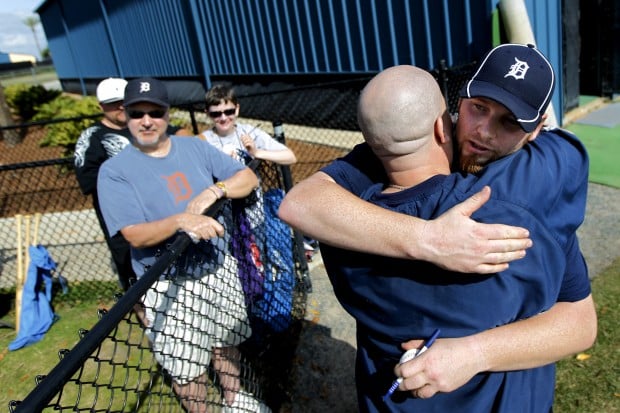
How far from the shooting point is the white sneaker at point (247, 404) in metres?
2.67

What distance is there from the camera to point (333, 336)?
3.37m

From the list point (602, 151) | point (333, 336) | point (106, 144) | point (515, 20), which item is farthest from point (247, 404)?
point (602, 151)

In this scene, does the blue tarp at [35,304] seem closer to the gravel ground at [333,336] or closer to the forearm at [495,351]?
the gravel ground at [333,336]

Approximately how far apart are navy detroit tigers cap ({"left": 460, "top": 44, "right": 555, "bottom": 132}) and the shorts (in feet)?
5.30

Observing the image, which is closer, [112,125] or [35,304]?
[112,125]

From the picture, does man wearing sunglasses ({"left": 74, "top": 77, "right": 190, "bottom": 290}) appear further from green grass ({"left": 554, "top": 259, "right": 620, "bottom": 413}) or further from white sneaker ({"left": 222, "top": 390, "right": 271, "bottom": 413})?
green grass ({"left": 554, "top": 259, "right": 620, "bottom": 413})

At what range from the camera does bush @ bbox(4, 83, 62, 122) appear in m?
18.9

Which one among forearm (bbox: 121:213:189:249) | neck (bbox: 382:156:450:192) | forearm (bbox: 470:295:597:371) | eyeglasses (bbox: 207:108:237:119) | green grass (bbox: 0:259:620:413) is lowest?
green grass (bbox: 0:259:620:413)

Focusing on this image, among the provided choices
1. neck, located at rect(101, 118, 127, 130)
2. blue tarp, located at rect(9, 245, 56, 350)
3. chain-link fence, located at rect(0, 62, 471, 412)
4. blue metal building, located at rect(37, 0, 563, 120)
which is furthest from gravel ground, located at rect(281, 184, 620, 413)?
blue metal building, located at rect(37, 0, 563, 120)

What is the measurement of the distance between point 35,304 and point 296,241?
2733mm

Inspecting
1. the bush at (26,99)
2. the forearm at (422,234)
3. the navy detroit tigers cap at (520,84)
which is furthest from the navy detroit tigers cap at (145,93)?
the bush at (26,99)

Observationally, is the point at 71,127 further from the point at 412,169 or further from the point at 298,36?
the point at 412,169

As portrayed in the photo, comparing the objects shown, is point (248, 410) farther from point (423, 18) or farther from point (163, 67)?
point (163, 67)

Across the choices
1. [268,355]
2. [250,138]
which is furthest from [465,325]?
[250,138]
